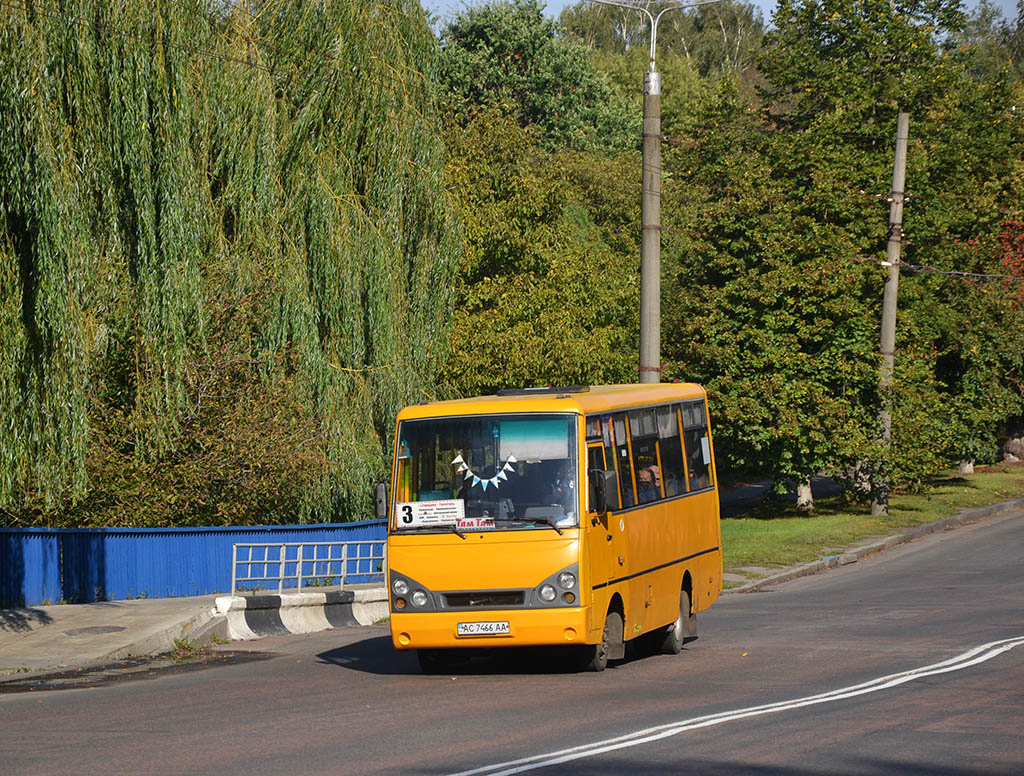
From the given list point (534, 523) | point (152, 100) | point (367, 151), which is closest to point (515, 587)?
point (534, 523)

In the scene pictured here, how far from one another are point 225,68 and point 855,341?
66.1ft

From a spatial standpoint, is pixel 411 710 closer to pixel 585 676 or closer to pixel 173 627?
pixel 585 676

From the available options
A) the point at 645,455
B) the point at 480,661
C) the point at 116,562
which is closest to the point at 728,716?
the point at 645,455

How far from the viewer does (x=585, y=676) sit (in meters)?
14.2

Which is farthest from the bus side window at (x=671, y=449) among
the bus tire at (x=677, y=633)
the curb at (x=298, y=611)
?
the curb at (x=298, y=611)

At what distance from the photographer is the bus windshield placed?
556 inches

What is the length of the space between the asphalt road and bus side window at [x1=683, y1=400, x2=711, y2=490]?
2047mm

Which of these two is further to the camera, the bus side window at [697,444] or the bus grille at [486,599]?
the bus side window at [697,444]

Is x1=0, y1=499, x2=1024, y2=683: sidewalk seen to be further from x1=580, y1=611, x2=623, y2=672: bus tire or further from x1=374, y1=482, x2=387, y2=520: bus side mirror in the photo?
x1=580, y1=611, x2=623, y2=672: bus tire

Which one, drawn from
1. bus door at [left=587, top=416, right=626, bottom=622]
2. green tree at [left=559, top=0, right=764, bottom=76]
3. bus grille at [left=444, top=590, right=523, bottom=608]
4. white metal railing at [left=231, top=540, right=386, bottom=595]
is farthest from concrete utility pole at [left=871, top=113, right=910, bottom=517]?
green tree at [left=559, top=0, right=764, bottom=76]

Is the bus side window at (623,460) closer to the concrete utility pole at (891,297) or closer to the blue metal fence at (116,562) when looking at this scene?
the blue metal fence at (116,562)

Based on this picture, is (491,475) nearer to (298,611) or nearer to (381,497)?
(381,497)

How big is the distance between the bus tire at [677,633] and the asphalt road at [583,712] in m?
0.25

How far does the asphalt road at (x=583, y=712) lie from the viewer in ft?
29.7
